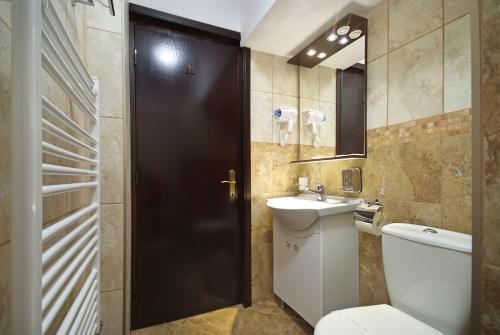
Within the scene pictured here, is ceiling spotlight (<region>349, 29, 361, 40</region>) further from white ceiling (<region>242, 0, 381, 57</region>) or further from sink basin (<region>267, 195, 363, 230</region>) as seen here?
sink basin (<region>267, 195, 363, 230</region>)

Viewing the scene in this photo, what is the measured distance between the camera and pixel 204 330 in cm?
148

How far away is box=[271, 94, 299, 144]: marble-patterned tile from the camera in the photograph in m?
1.84

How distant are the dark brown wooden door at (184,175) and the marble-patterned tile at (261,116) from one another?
125 millimetres

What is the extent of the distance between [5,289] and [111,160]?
731mm

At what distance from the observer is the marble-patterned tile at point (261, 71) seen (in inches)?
69.3

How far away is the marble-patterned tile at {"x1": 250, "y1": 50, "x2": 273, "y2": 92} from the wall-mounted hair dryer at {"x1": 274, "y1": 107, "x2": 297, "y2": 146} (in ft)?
0.71

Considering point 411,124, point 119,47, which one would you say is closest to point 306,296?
point 411,124

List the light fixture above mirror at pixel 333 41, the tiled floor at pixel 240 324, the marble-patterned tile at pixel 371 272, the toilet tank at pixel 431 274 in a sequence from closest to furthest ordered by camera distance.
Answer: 1. the toilet tank at pixel 431 274
2. the marble-patterned tile at pixel 371 272
3. the light fixture above mirror at pixel 333 41
4. the tiled floor at pixel 240 324

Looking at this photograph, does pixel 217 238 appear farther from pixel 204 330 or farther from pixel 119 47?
pixel 119 47

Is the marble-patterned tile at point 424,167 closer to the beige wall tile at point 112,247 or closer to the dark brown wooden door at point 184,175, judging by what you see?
the dark brown wooden door at point 184,175

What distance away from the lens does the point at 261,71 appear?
1791mm

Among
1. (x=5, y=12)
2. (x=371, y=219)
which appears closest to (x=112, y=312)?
(x=5, y=12)

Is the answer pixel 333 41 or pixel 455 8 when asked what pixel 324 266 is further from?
pixel 333 41

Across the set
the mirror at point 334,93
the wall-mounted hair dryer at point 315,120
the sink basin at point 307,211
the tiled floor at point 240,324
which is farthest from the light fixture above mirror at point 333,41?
the tiled floor at point 240,324
